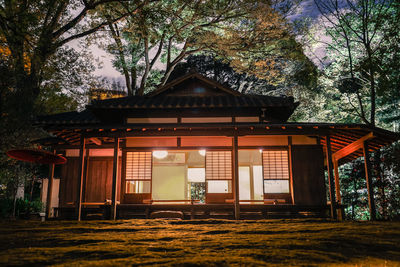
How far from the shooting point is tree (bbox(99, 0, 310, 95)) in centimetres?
1656

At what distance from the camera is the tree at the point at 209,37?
1656cm

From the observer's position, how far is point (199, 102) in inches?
433

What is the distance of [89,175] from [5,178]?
13.4 ft

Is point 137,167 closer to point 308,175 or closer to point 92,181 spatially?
point 92,181

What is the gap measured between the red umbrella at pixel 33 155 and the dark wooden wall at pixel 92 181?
84.0 inches

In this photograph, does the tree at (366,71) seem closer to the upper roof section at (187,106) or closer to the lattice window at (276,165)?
the lattice window at (276,165)

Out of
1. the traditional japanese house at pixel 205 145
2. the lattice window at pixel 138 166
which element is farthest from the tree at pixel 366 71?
the lattice window at pixel 138 166

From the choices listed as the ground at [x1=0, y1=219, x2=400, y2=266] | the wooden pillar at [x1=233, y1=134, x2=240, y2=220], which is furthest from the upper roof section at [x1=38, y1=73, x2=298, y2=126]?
the ground at [x1=0, y1=219, x2=400, y2=266]

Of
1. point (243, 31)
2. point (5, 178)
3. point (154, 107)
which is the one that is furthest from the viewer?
point (243, 31)

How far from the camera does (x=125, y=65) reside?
748 inches

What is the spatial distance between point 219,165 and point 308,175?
297cm

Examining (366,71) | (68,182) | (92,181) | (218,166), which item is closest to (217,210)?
(218,166)

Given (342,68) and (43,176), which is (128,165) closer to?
(43,176)

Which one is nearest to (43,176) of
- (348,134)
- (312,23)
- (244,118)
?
(244,118)
